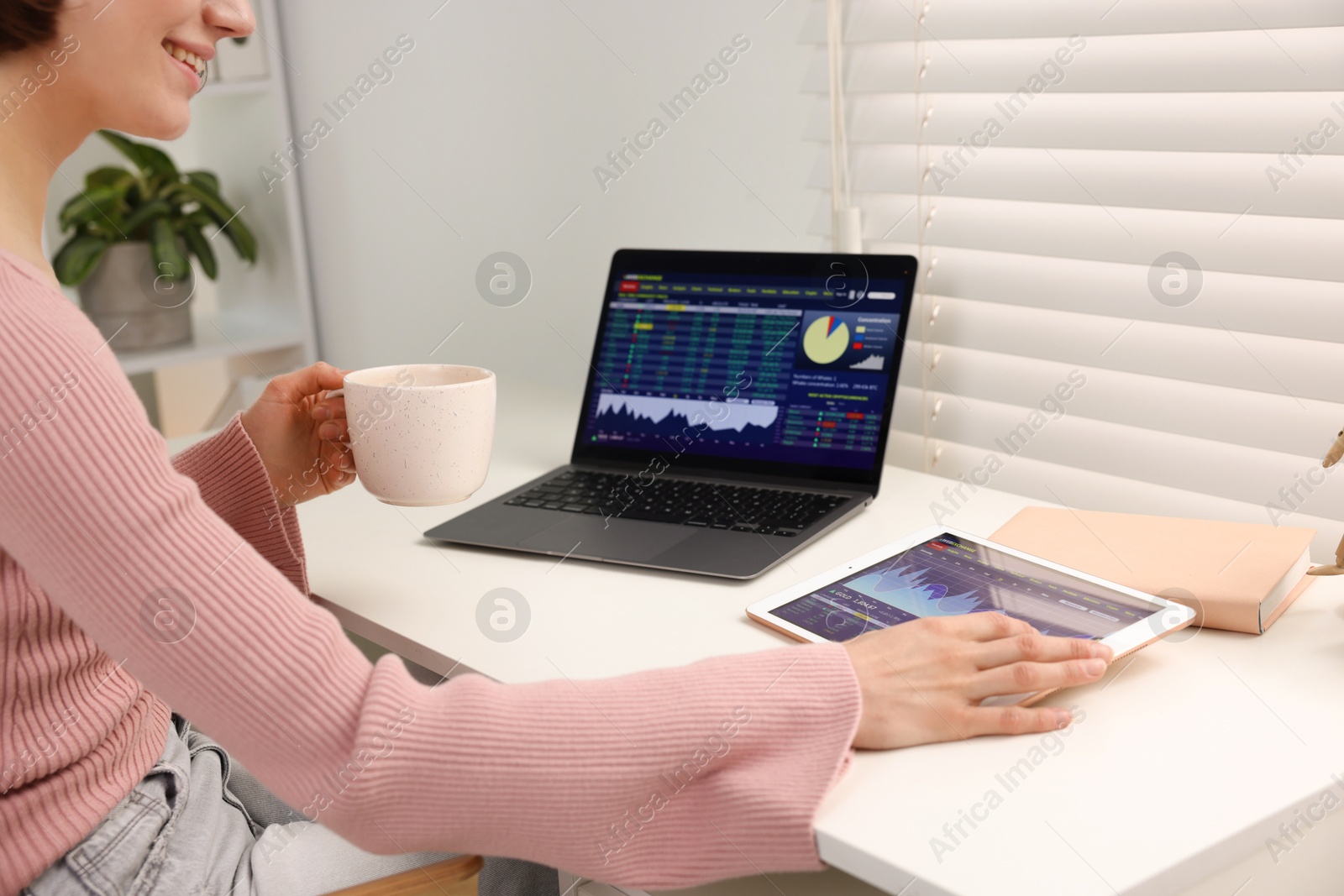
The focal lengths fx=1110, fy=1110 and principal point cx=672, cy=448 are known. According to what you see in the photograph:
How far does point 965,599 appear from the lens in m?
0.84

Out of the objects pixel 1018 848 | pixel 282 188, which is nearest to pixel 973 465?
pixel 1018 848

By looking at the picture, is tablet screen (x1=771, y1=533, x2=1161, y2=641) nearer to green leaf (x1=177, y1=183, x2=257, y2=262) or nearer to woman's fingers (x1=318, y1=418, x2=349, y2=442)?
woman's fingers (x1=318, y1=418, x2=349, y2=442)

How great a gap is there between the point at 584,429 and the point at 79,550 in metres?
0.71

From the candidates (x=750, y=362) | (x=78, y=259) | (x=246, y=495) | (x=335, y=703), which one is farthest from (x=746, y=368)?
(x=78, y=259)

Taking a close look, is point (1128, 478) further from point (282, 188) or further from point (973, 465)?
point (282, 188)

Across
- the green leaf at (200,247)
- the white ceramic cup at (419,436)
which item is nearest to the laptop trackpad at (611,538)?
the white ceramic cup at (419,436)

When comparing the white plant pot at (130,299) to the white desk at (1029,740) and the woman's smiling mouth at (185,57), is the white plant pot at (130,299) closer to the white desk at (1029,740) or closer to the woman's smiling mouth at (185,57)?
the white desk at (1029,740)

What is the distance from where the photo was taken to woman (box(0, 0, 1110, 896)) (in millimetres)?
579

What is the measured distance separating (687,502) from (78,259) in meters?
1.45

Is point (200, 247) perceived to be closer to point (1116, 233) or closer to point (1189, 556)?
point (1116, 233)

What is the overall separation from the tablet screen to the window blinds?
232mm

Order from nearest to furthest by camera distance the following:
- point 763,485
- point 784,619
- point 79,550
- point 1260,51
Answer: point 79,550 < point 784,619 < point 1260,51 < point 763,485

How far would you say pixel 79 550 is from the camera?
57 centimetres

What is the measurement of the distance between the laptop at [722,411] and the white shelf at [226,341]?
3.49 ft
